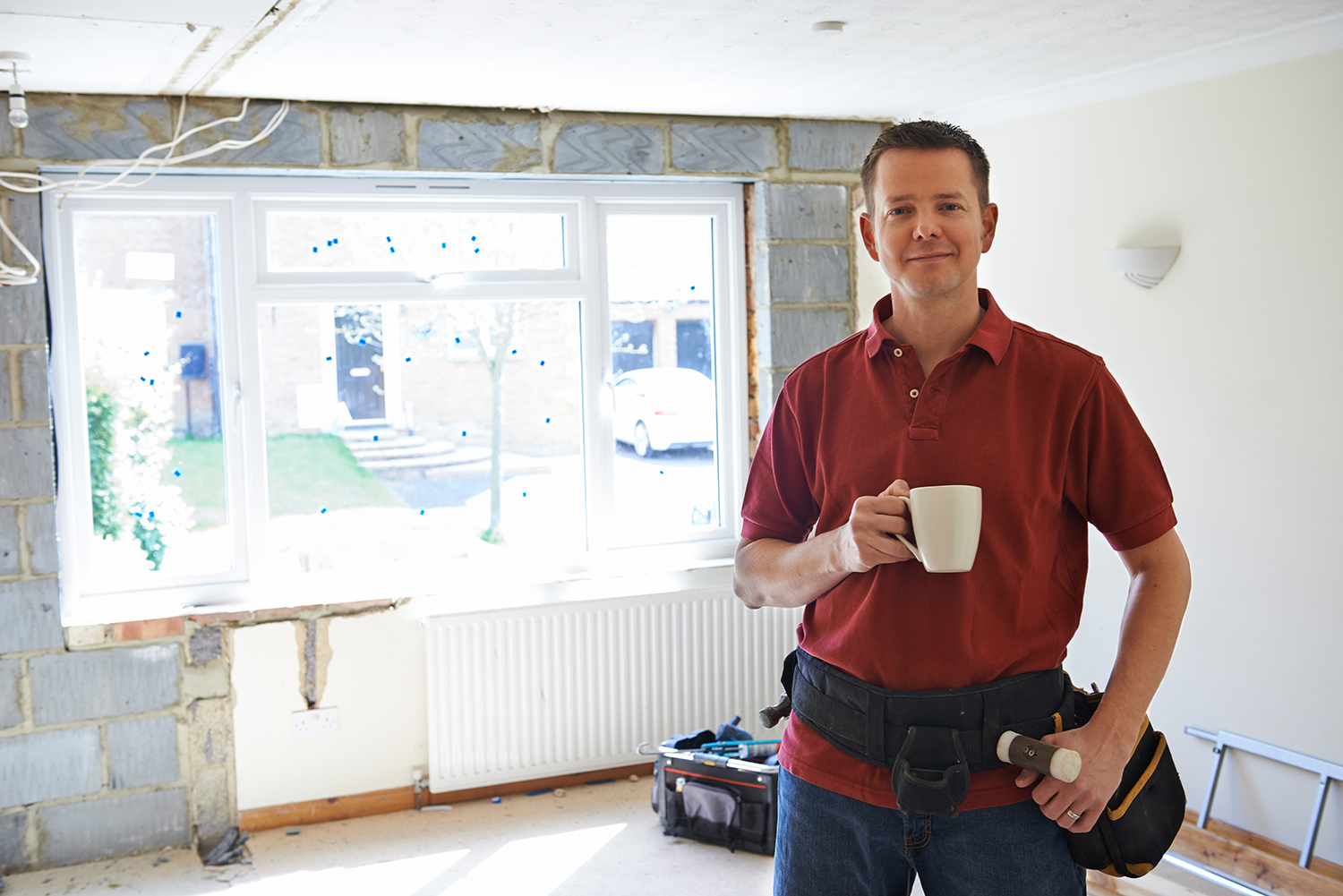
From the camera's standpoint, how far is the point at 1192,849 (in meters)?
3.02

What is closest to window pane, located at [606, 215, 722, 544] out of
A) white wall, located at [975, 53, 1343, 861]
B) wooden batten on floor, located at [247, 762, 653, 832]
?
wooden batten on floor, located at [247, 762, 653, 832]

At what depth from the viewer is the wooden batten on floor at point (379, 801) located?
3555 mm

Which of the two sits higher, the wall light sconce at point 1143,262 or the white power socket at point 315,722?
the wall light sconce at point 1143,262

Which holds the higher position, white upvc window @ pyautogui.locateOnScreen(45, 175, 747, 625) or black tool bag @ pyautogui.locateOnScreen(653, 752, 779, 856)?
white upvc window @ pyautogui.locateOnScreen(45, 175, 747, 625)

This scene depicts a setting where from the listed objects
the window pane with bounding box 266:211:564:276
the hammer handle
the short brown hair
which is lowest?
the hammer handle

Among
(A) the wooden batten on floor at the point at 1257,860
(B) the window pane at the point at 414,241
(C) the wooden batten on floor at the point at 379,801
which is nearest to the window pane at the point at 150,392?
(B) the window pane at the point at 414,241

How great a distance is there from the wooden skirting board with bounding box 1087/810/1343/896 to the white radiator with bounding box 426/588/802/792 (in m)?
1.40

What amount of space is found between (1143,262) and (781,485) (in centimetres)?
219

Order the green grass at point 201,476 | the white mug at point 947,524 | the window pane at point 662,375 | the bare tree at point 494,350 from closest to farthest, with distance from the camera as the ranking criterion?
1. the white mug at point 947,524
2. the green grass at point 201,476
3. the bare tree at point 494,350
4. the window pane at point 662,375

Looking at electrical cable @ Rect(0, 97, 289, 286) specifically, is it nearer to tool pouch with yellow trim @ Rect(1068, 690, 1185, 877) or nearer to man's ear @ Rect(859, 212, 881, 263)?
man's ear @ Rect(859, 212, 881, 263)

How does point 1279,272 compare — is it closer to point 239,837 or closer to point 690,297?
point 690,297

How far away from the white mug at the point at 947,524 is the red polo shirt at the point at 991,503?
0.08 metres

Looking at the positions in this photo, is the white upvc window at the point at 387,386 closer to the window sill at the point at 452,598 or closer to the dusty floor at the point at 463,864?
the window sill at the point at 452,598

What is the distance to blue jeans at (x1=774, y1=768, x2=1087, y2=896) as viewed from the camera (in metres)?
1.26
